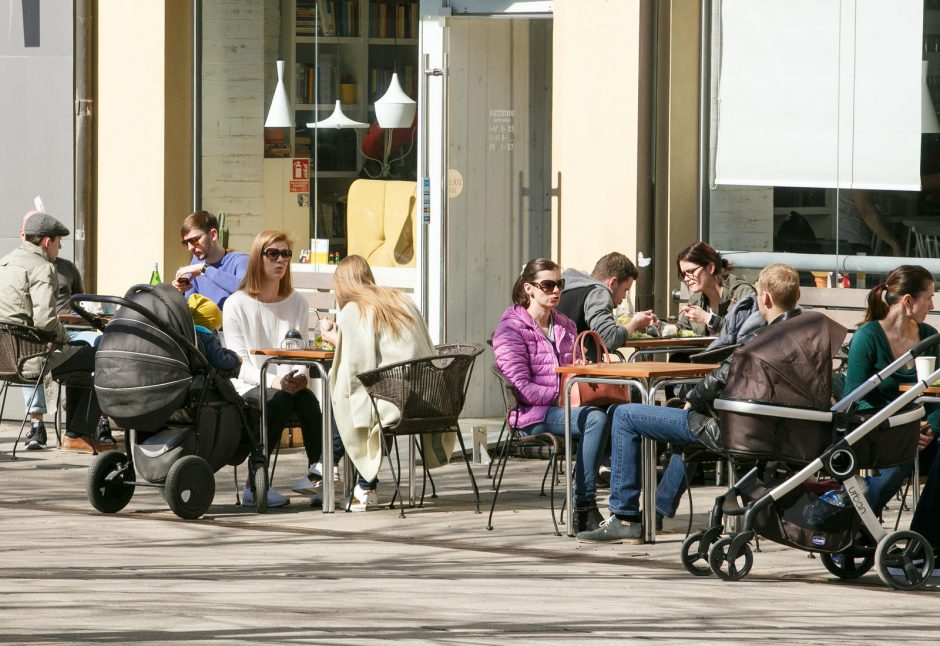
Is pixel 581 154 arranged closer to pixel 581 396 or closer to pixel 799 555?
pixel 581 396

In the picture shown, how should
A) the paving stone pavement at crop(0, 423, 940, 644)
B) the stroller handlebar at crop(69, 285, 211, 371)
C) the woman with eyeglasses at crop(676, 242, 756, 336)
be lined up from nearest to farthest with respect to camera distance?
1. the paving stone pavement at crop(0, 423, 940, 644)
2. the stroller handlebar at crop(69, 285, 211, 371)
3. the woman with eyeglasses at crop(676, 242, 756, 336)

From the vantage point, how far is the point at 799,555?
8258 mm

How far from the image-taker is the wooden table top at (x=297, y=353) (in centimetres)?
954

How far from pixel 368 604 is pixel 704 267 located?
15.4 feet

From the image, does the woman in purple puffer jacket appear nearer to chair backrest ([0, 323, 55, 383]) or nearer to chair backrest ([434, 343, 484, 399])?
chair backrest ([434, 343, 484, 399])

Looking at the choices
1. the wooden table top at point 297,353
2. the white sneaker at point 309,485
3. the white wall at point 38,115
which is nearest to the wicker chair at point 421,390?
the wooden table top at point 297,353

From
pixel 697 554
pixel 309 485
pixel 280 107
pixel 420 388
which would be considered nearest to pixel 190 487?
pixel 309 485

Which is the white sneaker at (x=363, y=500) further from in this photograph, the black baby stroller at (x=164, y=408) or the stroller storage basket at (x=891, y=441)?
the stroller storage basket at (x=891, y=441)

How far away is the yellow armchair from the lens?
1338 cm

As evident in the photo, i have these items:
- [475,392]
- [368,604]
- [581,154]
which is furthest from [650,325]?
[368,604]

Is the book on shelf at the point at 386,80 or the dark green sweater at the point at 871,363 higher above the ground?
the book on shelf at the point at 386,80

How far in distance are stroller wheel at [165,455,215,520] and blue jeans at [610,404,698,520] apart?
218cm

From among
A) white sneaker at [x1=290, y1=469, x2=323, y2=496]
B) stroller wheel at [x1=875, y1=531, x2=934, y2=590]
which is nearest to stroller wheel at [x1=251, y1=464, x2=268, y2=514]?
white sneaker at [x1=290, y1=469, x2=323, y2=496]

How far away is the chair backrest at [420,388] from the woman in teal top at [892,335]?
6.69 ft
